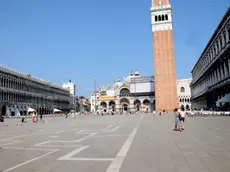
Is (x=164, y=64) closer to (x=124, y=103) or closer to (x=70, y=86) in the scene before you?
(x=124, y=103)

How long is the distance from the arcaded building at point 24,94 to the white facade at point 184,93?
58.5 meters

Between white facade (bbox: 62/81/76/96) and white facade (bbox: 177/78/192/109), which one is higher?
white facade (bbox: 62/81/76/96)

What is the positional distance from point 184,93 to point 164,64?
1625 inches

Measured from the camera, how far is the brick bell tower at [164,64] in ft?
280

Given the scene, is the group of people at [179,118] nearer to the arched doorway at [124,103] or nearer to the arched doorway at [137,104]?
the arched doorway at [137,104]

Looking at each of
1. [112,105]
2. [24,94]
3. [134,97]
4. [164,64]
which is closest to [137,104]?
[134,97]

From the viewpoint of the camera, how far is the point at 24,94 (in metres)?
76.9

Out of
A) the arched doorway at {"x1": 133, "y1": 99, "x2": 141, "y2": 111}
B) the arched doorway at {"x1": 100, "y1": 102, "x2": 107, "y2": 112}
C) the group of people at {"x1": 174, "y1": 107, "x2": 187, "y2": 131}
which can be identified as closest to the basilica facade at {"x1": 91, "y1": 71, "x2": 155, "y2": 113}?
the arched doorway at {"x1": 133, "y1": 99, "x2": 141, "y2": 111}

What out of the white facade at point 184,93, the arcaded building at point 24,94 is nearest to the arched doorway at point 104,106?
the arcaded building at point 24,94

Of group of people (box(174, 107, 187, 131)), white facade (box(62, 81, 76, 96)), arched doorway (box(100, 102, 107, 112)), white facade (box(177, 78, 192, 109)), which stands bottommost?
group of people (box(174, 107, 187, 131))

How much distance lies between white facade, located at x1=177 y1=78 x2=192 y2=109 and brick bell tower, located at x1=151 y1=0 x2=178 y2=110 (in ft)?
126

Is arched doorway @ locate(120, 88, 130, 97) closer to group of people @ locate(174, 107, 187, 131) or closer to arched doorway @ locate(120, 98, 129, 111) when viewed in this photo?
arched doorway @ locate(120, 98, 129, 111)

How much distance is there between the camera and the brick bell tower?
280 ft

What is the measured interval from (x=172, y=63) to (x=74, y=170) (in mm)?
82425
